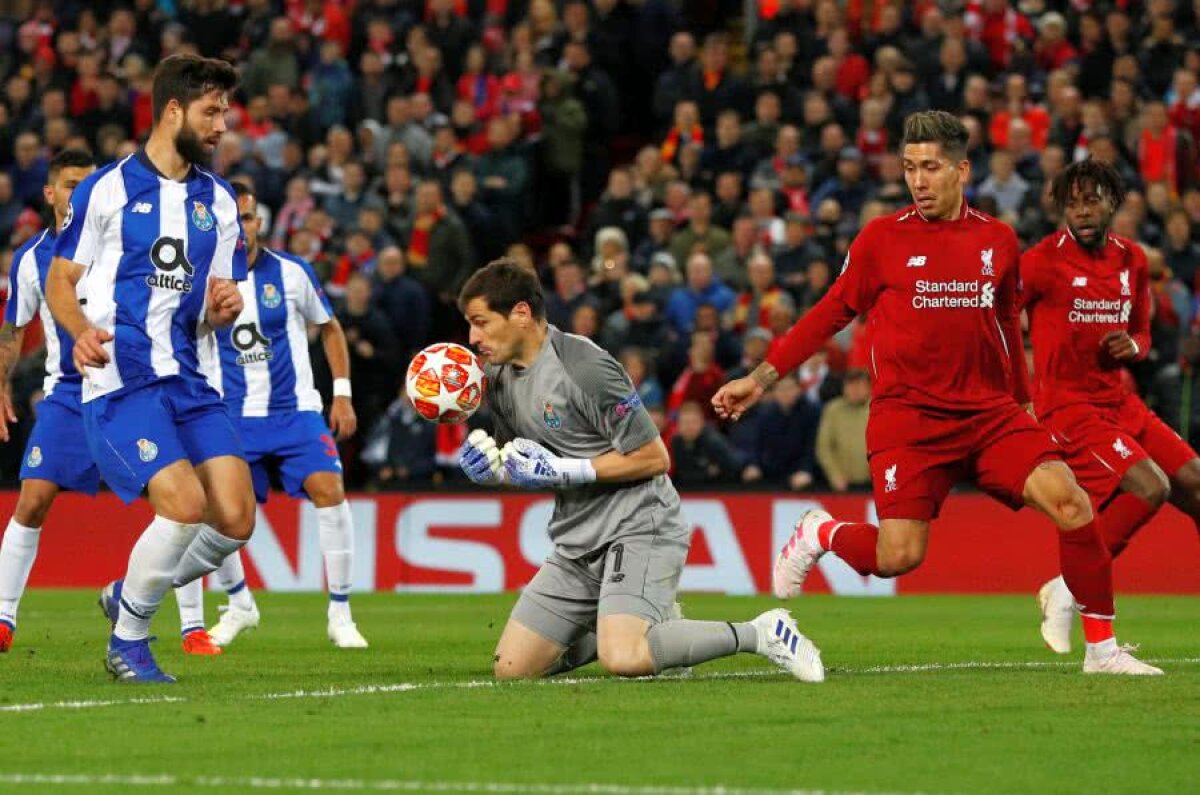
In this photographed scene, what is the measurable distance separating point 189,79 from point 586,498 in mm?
2490

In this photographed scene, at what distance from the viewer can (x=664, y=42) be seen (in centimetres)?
2461

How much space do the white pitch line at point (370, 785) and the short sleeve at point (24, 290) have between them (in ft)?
17.2

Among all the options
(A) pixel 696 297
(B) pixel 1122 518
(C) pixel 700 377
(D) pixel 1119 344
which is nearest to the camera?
(D) pixel 1119 344

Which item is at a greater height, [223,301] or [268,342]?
[223,301]

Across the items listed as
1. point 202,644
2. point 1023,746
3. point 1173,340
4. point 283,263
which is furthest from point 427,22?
point 1023,746

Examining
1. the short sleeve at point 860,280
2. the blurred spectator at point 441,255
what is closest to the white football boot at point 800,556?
the short sleeve at point 860,280

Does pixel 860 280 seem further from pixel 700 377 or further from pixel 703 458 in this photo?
pixel 700 377

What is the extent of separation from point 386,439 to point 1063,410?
992cm

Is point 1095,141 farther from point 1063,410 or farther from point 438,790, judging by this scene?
point 438,790

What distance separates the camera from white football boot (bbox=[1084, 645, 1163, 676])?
32.6ft

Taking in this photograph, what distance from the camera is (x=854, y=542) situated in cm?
1030

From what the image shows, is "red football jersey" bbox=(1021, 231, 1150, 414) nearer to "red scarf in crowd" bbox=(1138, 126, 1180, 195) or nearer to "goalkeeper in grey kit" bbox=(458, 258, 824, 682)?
"goalkeeper in grey kit" bbox=(458, 258, 824, 682)

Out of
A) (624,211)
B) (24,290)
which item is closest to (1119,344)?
(24,290)

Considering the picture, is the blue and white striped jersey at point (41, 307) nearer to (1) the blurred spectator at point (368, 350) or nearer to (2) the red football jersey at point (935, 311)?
(2) the red football jersey at point (935, 311)
